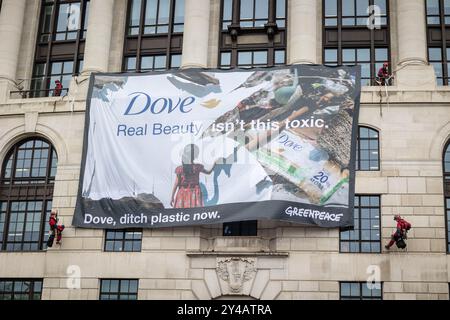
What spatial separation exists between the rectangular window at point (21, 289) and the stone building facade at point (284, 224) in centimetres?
34

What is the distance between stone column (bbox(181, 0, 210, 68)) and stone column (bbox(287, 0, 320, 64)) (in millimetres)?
5115

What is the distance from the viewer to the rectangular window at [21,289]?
44438 millimetres

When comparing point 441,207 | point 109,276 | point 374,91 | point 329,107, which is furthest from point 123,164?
point 441,207

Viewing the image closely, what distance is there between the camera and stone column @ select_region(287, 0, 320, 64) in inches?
1834

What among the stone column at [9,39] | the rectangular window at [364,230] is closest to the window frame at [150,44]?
the stone column at [9,39]

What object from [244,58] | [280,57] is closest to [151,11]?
[244,58]

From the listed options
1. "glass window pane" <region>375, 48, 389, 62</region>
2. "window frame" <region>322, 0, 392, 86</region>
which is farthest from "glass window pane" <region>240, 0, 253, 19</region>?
"glass window pane" <region>375, 48, 389, 62</region>

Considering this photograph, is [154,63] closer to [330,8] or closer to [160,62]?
[160,62]

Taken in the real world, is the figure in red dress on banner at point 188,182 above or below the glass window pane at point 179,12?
below

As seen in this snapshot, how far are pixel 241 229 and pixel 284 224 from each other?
254 centimetres

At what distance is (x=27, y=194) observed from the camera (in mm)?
46938

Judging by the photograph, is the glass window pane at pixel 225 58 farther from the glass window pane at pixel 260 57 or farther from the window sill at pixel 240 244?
the window sill at pixel 240 244
